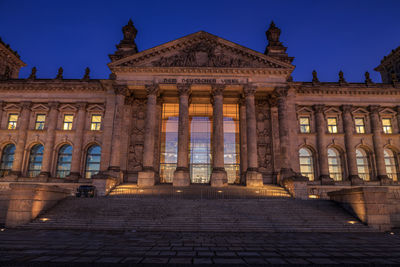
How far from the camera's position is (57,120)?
1336 inches

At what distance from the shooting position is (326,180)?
30.9 meters

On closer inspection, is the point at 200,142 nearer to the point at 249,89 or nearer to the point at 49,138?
the point at 249,89

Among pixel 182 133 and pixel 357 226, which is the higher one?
pixel 182 133

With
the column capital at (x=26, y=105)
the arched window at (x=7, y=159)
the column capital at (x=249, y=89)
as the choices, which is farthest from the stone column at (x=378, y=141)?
the arched window at (x=7, y=159)

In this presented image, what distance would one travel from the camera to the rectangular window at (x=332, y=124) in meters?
34.3

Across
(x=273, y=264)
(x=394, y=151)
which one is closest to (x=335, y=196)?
(x=273, y=264)

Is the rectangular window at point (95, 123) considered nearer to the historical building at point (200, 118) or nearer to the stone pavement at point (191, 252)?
the historical building at point (200, 118)

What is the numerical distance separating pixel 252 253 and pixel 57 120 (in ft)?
107

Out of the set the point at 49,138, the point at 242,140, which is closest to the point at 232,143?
the point at 242,140

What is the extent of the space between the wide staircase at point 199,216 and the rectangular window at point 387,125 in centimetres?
2195

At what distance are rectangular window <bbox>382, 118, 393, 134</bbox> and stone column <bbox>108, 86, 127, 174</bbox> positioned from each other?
108ft

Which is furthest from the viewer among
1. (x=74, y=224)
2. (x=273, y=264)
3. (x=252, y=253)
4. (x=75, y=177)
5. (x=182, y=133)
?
(x=75, y=177)

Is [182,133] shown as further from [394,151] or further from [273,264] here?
[394,151]

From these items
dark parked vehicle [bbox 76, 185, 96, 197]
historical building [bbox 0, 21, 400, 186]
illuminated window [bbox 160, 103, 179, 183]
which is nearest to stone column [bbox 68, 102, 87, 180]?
historical building [bbox 0, 21, 400, 186]
